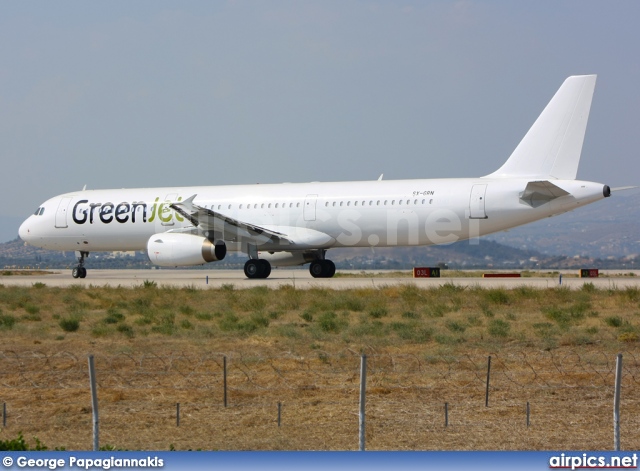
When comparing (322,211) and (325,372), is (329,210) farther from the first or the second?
(325,372)

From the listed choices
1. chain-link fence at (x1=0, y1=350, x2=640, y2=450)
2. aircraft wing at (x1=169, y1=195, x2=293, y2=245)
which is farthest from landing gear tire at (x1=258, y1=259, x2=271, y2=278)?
chain-link fence at (x1=0, y1=350, x2=640, y2=450)

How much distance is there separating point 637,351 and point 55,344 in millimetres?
10912

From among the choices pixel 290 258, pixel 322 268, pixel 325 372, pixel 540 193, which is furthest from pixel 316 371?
pixel 322 268

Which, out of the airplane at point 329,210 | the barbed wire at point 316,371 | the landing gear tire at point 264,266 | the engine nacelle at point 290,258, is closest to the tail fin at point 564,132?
the airplane at point 329,210

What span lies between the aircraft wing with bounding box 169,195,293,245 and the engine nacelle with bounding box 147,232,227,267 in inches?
24.1

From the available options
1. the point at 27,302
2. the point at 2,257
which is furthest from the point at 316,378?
the point at 2,257

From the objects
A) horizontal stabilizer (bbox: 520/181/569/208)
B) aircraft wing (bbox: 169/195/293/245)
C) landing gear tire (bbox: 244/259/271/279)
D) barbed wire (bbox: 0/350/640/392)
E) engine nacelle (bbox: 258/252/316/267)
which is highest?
horizontal stabilizer (bbox: 520/181/569/208)

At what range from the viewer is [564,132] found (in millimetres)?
31203

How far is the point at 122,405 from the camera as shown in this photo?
12.4 m

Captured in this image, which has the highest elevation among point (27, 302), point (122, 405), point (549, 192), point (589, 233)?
point (589, 233)

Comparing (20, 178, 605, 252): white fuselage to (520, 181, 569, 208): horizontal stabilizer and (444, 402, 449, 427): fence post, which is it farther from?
(444, 402, 449, 427): fence post

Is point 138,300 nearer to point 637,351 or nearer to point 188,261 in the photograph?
point 188,261

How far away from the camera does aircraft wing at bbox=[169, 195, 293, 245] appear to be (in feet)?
108

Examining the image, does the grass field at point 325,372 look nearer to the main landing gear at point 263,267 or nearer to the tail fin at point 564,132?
the tail fin at point 564,132
